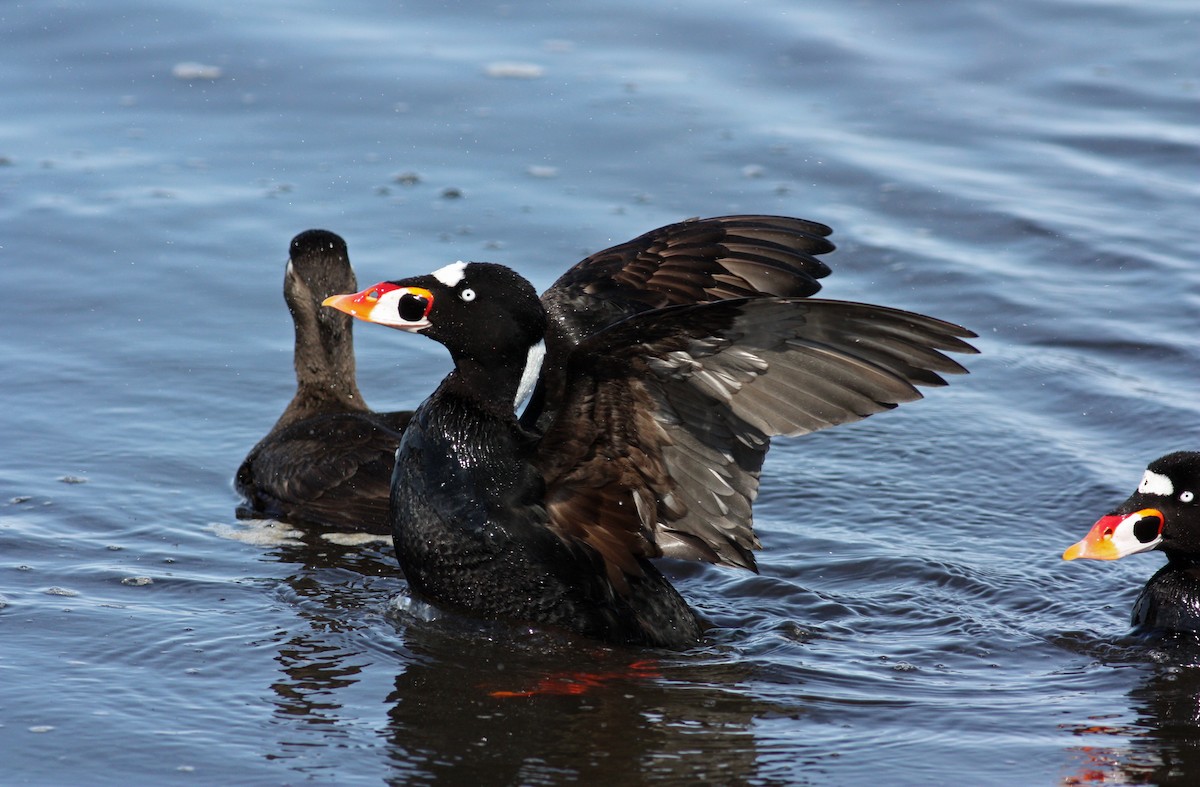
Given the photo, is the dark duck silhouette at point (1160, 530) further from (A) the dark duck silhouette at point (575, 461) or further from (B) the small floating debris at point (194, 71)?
(B) the small floating debris at point (194, 71)

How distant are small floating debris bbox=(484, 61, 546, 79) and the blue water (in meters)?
0.04

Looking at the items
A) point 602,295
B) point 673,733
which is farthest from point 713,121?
point 673,733

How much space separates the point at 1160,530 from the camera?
6.32 meters

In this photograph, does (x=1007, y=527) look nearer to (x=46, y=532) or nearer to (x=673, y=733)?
(x=673, y=733)

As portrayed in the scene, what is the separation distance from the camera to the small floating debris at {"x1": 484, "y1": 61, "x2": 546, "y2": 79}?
12000 mm

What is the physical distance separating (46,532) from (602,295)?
254cm

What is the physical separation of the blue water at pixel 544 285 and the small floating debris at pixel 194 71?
0.11 feet

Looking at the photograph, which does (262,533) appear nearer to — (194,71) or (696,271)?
(696,271)

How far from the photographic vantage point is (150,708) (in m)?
5.17

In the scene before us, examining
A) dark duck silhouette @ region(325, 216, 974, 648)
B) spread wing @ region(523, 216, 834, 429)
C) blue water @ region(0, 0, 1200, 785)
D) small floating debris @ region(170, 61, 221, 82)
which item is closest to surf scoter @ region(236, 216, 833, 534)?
spread wing @ region(523, 216, 834, 429)

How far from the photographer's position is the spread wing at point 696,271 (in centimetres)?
666

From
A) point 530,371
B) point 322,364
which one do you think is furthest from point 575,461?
point 322,364

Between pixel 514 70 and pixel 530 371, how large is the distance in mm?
6548

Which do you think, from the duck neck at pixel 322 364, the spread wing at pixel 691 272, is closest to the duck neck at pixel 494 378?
the spread wing at pixel 691 272
